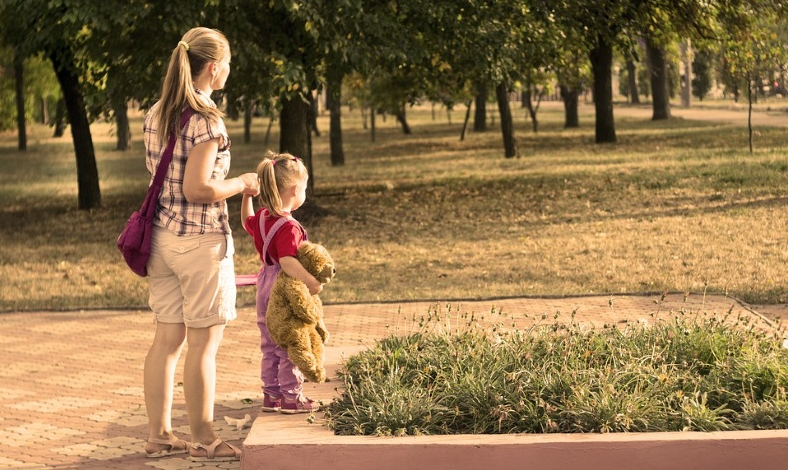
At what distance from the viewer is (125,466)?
19.4 feet

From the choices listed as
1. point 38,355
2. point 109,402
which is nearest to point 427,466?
point 109,402

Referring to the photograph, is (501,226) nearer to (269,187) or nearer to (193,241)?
(269,187)

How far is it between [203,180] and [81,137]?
16.3 metres

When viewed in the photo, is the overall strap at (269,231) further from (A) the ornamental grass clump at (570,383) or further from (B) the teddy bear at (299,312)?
(A) the ornamental grass clump at (570,383)

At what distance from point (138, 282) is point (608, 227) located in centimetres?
631

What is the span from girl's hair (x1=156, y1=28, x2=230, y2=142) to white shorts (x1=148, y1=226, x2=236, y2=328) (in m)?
0.50

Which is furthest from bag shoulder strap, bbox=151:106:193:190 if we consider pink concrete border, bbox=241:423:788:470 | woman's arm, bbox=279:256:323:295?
pink concrete border, bbox=241:423:788:470

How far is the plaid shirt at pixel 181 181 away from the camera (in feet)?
18.4

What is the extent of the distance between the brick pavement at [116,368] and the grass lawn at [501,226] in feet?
2.47

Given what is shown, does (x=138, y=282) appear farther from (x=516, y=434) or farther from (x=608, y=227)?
(x=516, y=434)

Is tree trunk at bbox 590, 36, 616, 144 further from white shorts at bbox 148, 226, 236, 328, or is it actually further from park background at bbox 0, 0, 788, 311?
white shorts at bbox 148, 226, 236, 328

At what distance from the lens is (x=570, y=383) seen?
5.55 meters

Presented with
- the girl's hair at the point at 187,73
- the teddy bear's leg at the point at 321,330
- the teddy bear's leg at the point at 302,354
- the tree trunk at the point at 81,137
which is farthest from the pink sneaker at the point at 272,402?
the tree trunk at the point at 81,137

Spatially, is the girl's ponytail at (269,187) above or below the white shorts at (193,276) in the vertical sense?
above
